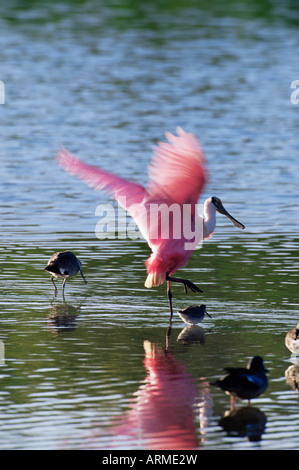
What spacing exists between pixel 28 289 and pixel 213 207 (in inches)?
96.7

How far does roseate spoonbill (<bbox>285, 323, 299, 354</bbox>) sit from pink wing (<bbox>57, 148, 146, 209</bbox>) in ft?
9.47

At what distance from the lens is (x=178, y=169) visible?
11.9 m

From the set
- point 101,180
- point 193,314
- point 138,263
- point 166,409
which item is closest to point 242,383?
point 166,409

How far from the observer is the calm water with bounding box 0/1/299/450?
937 centimetres

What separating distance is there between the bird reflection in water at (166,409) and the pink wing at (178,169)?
202cm

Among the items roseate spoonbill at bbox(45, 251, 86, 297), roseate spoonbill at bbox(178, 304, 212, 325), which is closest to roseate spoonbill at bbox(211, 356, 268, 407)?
roseate spoonbill at bbox(178, 304, 212, 325)

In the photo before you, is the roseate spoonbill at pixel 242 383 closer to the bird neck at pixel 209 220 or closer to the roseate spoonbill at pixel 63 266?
the bird neck at pixel 209 220

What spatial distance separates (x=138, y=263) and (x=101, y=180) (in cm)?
264

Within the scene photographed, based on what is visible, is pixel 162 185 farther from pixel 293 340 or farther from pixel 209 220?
pixel 293 340

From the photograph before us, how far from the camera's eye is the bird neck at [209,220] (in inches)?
550

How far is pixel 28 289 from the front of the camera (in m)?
14.2

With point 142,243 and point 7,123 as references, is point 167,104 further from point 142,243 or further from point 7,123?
point 142,243
